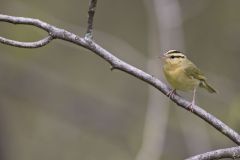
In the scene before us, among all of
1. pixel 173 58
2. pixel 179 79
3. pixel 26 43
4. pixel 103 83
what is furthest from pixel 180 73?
pixel 103 83

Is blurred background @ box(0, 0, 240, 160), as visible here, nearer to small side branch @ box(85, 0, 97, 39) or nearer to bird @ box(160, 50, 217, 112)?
bird @ box(160, 50, 217, 112)

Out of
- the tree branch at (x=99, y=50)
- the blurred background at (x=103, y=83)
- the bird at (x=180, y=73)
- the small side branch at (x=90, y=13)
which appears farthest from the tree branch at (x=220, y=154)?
the blurred background at (x=103, y=83)

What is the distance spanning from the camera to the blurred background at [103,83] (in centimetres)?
786

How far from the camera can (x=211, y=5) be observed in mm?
8438

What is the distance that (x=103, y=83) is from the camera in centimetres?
934

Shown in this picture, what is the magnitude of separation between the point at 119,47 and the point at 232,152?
4645 mm

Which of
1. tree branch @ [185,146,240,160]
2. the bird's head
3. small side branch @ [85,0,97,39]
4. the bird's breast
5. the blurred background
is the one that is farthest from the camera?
the blurred background

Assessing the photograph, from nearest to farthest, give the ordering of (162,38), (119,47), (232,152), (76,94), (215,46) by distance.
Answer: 1. (232,152)
2. (162,38)
3. (119,47)
4. (215,46)
5. (76,94)

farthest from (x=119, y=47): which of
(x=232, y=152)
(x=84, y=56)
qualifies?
(x=232, y=152)

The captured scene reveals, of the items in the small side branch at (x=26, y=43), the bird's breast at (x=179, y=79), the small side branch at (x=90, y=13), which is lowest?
the small side branch at (x=26, y=43)

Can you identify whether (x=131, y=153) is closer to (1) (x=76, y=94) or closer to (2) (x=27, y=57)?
(1) (x=76, y=94)

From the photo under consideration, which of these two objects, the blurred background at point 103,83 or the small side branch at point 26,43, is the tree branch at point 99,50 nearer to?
the small side branch at point 26,43

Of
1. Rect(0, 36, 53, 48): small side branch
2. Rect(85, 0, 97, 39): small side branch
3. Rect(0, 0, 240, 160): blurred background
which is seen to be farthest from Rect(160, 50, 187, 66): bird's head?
Rect(0, 0, 240, 160): blurred background

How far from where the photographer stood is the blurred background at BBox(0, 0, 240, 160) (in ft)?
25.8
